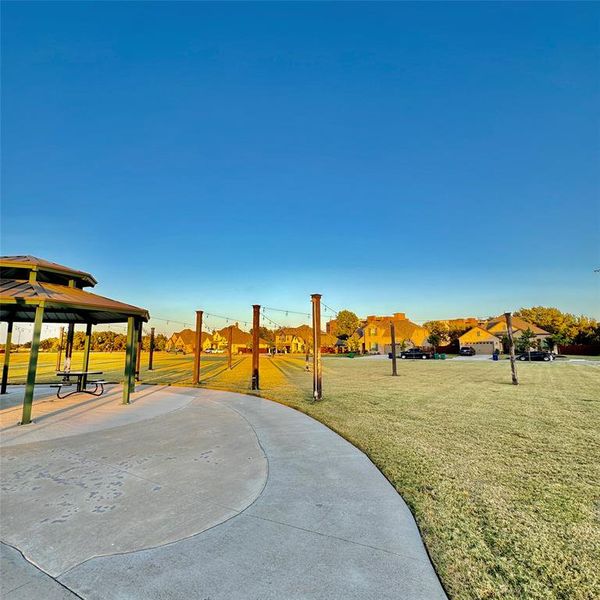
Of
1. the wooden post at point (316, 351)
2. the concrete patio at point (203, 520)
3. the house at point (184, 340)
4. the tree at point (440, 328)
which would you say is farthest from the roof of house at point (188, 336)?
the concrete patio at point (203, 520)

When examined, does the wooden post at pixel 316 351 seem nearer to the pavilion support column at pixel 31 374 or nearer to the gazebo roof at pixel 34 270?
the pavilion support column at pixel 31 374

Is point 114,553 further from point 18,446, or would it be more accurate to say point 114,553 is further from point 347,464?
point 18,446

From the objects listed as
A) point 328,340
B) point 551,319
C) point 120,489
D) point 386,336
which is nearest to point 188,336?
point 328,340

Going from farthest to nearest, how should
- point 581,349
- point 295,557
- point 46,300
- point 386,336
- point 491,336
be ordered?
point 386,336 → point 491,336 → point 581,349 → point 46,300 → point 295,557

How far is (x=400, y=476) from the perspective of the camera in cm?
410

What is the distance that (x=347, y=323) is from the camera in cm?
7094

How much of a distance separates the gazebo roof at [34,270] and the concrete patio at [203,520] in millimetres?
5150

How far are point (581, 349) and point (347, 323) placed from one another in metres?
39.3

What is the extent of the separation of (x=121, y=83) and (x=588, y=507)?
17404mm

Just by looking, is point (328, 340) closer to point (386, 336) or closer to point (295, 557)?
point (386, 336)

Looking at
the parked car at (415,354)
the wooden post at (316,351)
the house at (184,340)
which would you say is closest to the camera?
the wooden post at (316,351)

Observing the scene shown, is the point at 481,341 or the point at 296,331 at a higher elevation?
the point at 296,331

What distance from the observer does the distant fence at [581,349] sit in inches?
1663

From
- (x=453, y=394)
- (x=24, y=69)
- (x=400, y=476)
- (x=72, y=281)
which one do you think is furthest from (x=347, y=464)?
(x=24, y=69)
